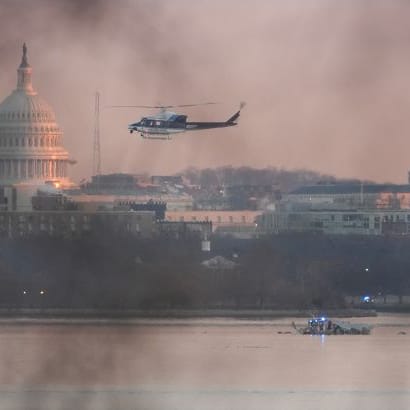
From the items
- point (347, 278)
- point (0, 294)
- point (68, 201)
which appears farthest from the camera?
point (347, 278)

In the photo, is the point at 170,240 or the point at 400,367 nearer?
the point at 400,367

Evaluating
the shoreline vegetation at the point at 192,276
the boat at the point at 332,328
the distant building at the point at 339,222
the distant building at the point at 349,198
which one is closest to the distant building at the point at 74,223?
the shoreline vegetation at the point at 192,276

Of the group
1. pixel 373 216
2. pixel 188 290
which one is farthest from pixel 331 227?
pixel 188 290

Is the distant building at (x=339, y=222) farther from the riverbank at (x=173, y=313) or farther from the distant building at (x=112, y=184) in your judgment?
the distant building at (x=112, y=184)

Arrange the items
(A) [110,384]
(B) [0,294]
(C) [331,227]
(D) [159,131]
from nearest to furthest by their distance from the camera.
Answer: (A) [110,384]
(D) [159,131]
(B) [0,294]
(C) [331,227]

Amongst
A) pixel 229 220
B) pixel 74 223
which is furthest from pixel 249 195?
pixel 74 223

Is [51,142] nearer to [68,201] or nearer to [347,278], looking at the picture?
[347,278]
